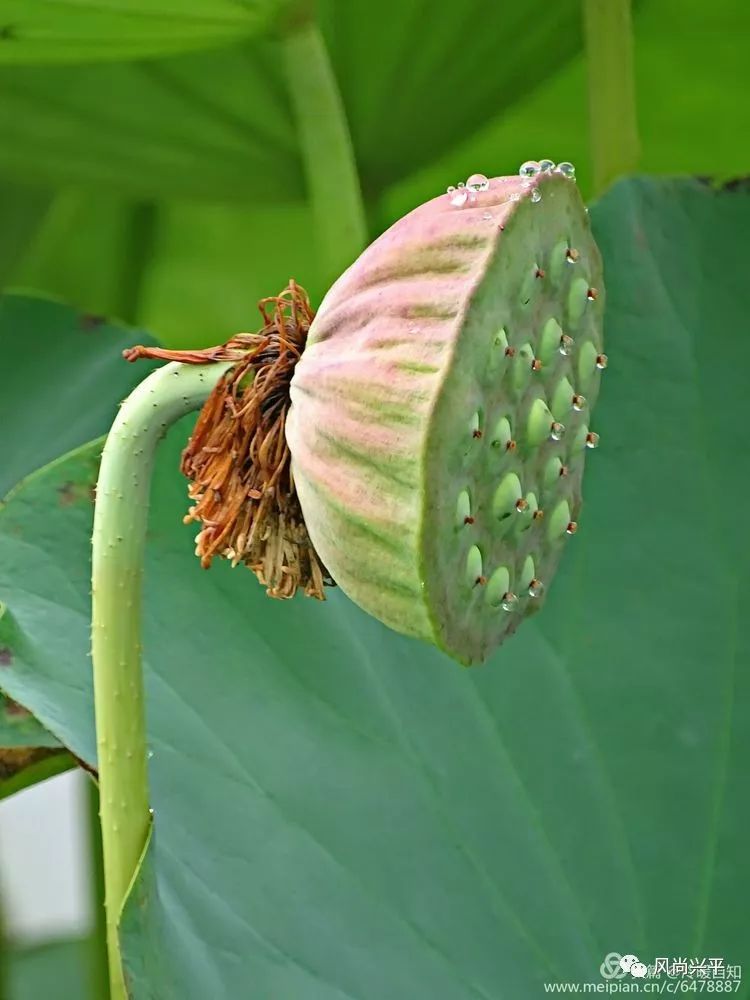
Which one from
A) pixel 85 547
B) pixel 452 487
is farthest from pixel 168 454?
pixel 452 487

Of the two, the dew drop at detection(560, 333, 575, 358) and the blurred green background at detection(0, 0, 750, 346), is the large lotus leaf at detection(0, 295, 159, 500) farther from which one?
the dew drop at detection(560, 333, 575, 358)

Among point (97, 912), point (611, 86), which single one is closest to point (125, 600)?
point (611, 86)

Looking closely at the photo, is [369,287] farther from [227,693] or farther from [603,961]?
[603,961]

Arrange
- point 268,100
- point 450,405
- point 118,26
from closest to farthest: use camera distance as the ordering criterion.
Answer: point 450,405, point 118,26, point 268,100

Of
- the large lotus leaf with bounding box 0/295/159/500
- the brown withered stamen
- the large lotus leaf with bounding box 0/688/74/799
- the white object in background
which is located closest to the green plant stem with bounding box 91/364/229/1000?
the brown withered stamen

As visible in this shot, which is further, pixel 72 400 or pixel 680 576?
pixel 72 400

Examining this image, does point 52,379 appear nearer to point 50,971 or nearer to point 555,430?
point 555,430

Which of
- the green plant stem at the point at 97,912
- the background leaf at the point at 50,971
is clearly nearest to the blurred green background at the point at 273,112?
the green plant stem at the point at 97,912
